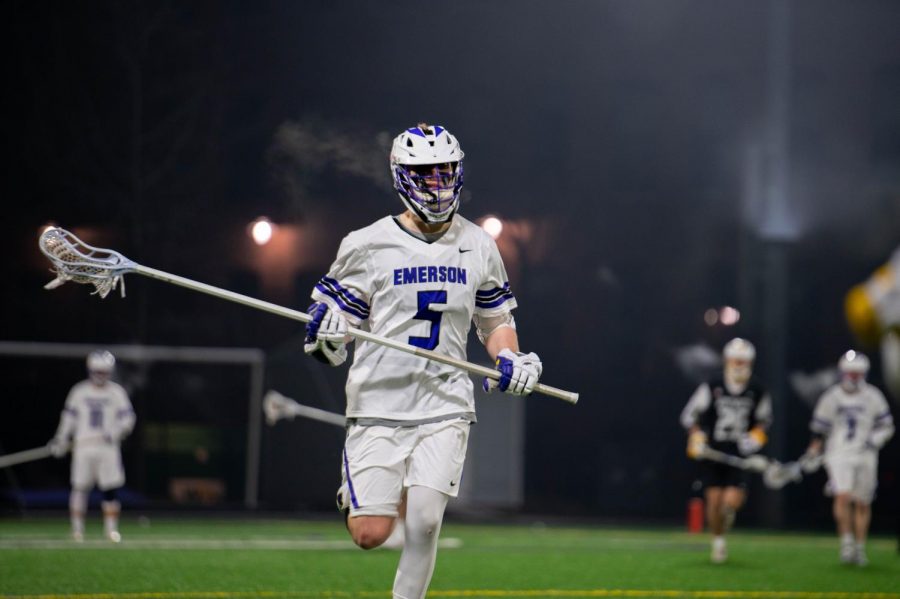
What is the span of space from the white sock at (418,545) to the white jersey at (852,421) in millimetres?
7480

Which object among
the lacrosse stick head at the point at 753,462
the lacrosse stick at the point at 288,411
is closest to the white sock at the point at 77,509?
the lacrosse stick at the point at 288,411

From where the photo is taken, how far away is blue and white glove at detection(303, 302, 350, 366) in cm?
500

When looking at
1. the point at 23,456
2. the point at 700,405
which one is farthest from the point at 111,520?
the point at 700,405

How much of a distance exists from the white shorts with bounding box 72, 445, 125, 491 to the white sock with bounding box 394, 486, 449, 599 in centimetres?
894

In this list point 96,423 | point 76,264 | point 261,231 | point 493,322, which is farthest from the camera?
point 261,231

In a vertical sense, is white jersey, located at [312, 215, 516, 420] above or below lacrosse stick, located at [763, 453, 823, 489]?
above

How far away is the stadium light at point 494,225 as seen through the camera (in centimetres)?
1706

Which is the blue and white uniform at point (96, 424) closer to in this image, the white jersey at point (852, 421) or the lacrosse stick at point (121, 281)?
the white jersey at point (852, 421)

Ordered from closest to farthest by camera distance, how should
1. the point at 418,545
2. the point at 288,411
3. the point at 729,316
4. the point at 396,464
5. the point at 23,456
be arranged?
the point at 418,545
the point at 396,464
the point at 288,411
the point at 23,456
the point at 729,316

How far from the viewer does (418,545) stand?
4883 millimetres

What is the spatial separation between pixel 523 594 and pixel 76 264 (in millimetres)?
3875

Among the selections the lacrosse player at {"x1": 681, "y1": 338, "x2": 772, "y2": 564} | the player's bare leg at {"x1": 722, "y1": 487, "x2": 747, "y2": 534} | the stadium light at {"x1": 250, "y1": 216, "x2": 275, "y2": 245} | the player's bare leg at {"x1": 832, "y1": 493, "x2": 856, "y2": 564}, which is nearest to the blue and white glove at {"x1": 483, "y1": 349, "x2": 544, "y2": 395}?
the lacrosse player at {"x1": 681, "y1": 338, "x2": 772, "y2": 564}

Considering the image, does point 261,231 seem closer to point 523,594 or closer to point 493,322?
→ point 523,594

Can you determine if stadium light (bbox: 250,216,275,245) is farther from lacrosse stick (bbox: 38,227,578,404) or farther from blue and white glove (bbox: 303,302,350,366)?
blue and white glove (bbox: 303,302,350,366)
